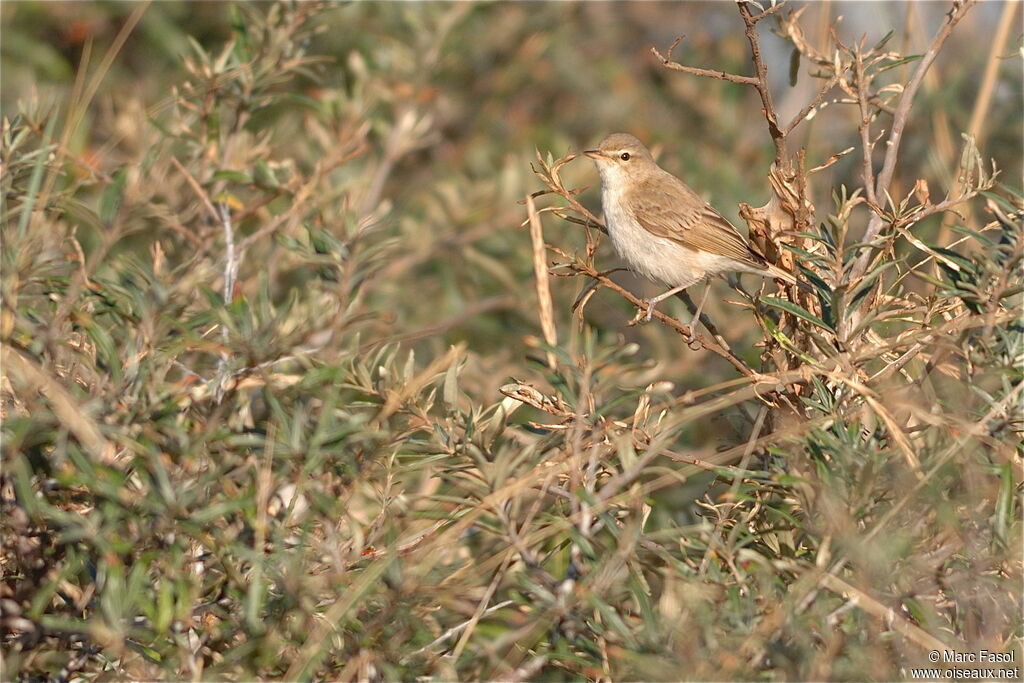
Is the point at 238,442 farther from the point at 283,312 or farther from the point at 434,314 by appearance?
the point at 434,314

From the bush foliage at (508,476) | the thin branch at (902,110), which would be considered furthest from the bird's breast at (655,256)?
the thin branch at (902,110)

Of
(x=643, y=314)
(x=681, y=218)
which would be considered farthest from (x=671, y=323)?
(x=681, y=218)

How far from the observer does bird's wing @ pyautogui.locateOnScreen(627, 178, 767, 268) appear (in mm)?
4352

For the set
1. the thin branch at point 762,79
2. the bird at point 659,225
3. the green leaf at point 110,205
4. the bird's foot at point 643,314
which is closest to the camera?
the thin branch at point 762,79

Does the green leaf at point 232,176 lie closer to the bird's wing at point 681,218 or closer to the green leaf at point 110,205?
the green leaf at point 110,205

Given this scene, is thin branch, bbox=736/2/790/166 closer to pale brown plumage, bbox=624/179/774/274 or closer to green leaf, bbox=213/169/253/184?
pale brown plumage, bbox=624/179/774/274

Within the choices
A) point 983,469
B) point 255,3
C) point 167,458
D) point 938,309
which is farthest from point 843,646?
point 255,3

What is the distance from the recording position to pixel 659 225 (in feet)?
15.0

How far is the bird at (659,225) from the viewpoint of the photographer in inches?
170

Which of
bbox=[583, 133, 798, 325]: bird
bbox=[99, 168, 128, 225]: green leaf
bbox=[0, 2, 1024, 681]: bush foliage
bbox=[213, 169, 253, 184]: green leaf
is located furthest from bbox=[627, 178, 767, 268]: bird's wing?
bbox=[99, 168, 128, 225]: green leaf

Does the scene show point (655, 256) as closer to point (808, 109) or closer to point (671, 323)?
point (671, 323)

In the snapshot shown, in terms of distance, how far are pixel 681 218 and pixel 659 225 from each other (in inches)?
4.5

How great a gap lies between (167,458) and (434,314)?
9.64 feet

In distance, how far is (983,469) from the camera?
2.30 m
